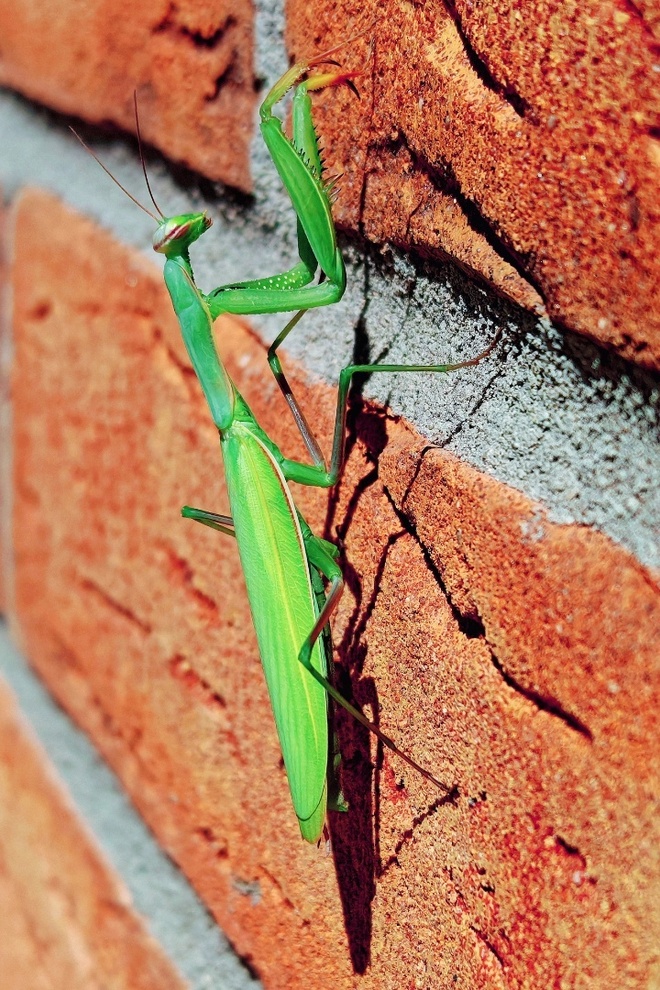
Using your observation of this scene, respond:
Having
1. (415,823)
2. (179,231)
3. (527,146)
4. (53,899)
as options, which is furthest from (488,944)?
(53,899)

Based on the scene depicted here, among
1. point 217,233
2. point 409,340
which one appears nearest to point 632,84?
point 409,340

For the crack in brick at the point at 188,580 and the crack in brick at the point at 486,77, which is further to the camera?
the crack in brick at the point at 188,580

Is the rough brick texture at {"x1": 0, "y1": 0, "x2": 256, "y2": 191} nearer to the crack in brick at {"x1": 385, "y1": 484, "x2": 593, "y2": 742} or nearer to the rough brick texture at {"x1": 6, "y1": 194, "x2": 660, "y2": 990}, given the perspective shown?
the rough brick texture at {"x1": 6, "y1": 194, "x2": 660, "y2": 990}

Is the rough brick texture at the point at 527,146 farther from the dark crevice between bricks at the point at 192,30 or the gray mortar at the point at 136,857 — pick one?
the gray mortar at the point at 136,857

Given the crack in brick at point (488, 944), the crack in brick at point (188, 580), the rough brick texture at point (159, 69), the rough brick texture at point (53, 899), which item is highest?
the rough brick texture at point (159, 69)

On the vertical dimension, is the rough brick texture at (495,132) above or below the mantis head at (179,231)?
above

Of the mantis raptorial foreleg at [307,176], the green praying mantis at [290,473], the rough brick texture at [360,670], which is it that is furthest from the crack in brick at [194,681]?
the mantis raptorial foreleg at [307,176]

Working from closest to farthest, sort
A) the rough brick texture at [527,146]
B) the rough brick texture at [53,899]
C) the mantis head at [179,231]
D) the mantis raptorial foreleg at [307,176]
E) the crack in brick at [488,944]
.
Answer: the rough brick texture at [527,146], the crack in brick at [488,944], the mantis raptorial foreleg at [307,176], the mantis head at [179,231], the rough brick texture at [53,899]
